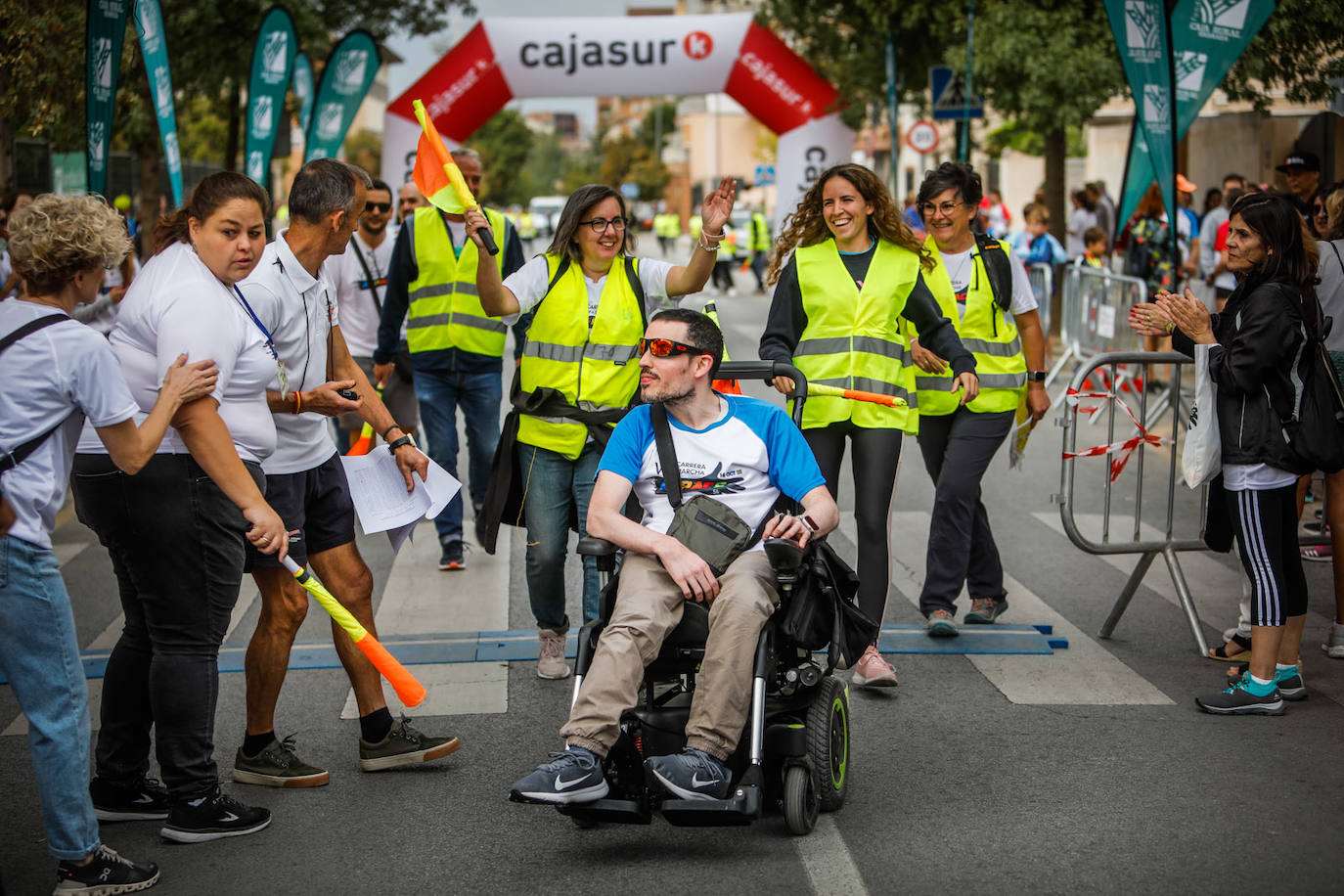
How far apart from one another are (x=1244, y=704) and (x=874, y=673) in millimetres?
1424

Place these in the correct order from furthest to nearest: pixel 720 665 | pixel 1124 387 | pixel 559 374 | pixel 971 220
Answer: pixel 1124 387, pixel 971 220, pixel 559 374, pixel 720 665

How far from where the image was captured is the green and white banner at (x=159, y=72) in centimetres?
1095

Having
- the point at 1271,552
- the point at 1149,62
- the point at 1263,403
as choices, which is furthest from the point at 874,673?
the point at 1149,62

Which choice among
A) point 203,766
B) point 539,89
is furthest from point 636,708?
point 539,89

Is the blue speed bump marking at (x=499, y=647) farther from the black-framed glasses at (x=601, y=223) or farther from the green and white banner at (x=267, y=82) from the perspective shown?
the green and white banner at (x=267, y=82)

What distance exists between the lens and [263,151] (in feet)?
49.2

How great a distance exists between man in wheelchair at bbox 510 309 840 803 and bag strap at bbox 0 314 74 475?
5.17ft

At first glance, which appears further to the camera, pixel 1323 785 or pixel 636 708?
pixel 1323 785

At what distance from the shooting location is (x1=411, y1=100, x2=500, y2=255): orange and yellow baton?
5.74m

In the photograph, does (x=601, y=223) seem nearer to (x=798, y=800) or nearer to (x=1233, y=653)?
(x=798, y=800)

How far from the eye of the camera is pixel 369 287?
29.1 ft


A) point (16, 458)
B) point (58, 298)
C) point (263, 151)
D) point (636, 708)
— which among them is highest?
point (263, 151)

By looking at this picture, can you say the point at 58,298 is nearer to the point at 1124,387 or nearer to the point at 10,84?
the point at 10,84

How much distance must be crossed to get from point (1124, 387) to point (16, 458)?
40.5 ft
